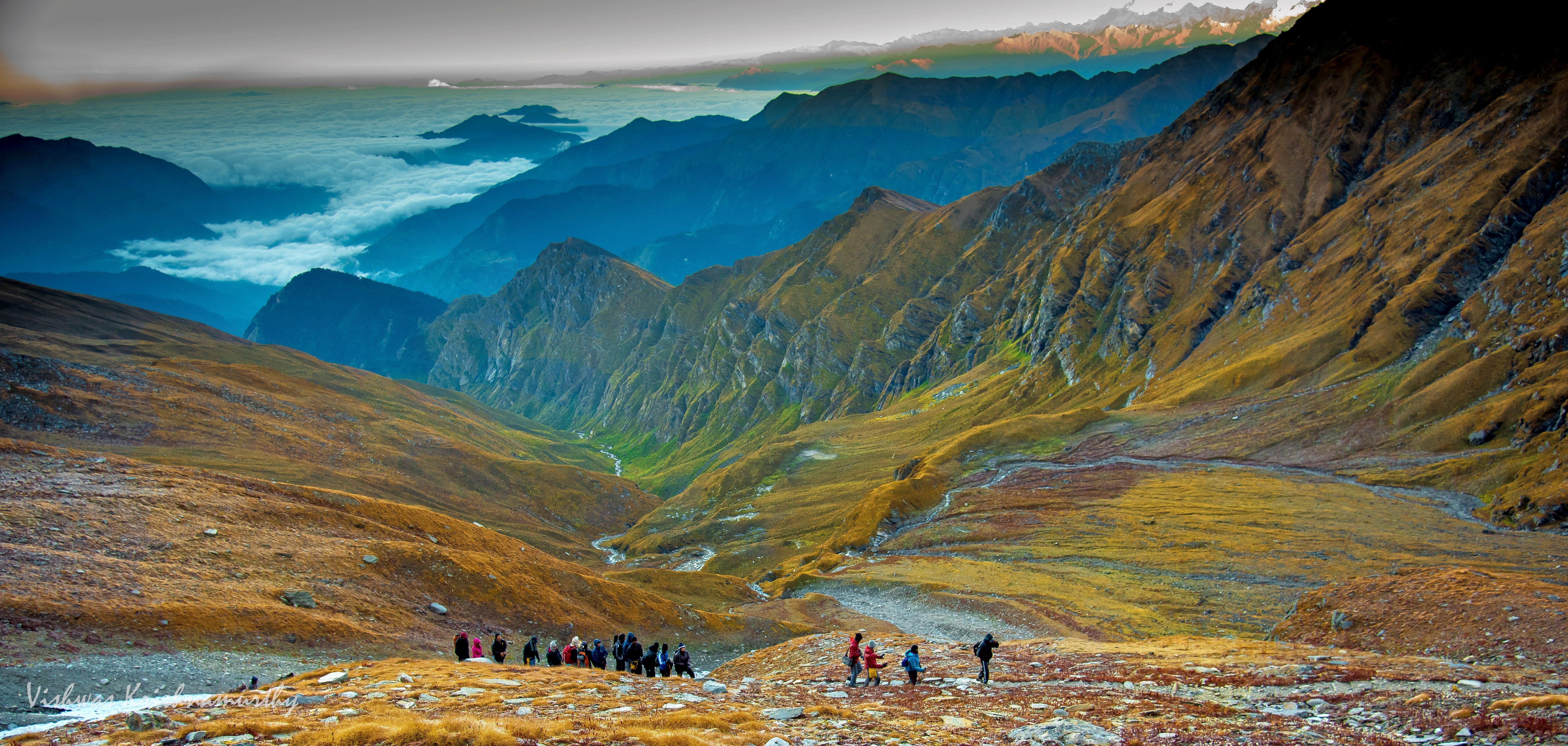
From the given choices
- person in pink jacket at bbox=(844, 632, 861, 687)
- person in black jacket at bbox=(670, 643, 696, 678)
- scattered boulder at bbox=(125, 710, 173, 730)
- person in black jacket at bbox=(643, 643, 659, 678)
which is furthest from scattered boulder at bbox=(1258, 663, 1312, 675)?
scattered boulder at bbox=(125, 710, 173, 730)

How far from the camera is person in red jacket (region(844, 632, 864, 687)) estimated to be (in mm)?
42812

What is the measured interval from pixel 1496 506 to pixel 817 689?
158383mm

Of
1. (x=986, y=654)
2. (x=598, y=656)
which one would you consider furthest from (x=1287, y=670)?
(x=598, y=656)

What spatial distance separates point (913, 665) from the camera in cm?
4238

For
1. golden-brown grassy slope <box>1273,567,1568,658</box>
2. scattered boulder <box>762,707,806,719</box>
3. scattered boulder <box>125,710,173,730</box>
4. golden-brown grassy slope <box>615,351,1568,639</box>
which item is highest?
scattered boulder <box>125,710,173,730</box>

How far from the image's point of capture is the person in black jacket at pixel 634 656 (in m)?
48.3

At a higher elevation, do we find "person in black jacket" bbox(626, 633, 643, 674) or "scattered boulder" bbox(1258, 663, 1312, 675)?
"scattered boulder" bbox(1258, 663, 1312, 675)

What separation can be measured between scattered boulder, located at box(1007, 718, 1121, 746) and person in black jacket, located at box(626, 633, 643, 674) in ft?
82.7

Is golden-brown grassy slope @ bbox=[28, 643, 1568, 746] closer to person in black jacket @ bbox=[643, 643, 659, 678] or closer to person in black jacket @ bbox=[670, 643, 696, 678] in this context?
person in black jacket @ bbox=[670, 643, 696, 678]

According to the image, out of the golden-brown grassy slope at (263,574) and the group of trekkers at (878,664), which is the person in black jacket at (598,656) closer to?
the golden-brown grassy slope at (263,574)

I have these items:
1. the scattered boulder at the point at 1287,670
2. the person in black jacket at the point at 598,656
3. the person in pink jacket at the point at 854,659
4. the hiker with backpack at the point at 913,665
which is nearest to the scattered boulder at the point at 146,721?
the person in black jacket at the point at 598,656

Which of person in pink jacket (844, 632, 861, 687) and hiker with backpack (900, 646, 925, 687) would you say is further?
person in pink jacket (844, 632, 861, 687)

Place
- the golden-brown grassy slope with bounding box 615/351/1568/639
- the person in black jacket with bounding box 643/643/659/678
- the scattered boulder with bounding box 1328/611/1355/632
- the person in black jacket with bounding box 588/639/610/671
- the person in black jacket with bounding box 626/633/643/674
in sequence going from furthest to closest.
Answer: the golden-brown grassy slope with bounding box 615/351/1568/639 → the scattered boulder with bounding box 1328/611/1355/632 → the person in black jacket with bounding box 643/643/659/678 → the person in black jacket with bounding box 588/639/610/671 → the person in black jacket with bounding box 626/633/643/674

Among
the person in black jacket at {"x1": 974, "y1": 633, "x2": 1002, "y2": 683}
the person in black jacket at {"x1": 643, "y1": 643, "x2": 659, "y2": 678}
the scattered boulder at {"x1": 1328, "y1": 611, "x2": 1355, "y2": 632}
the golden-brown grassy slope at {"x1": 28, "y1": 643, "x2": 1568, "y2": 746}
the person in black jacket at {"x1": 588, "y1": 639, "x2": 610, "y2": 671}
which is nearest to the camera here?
the golden-brown grassy slope at {"x1": 28, "y1": 643, "x2": 1568, "y2": 746}
